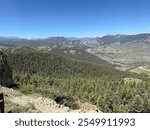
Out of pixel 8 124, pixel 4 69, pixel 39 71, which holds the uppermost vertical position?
pixel 8 124

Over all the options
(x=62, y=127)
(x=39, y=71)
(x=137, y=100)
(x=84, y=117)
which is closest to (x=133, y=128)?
(x=84, y=117)

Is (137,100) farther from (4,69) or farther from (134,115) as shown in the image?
(134,115)

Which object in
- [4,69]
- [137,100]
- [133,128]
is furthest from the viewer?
[137,100]

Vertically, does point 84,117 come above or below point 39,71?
above

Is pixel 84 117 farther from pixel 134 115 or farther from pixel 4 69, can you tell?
pixel 4 69

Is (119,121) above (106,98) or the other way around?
above

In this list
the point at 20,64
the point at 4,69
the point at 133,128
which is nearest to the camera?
the point at 133,128

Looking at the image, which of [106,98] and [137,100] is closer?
[137,100]

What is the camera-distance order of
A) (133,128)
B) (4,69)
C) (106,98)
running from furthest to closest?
(106,98)
(4,69)
(133,128)

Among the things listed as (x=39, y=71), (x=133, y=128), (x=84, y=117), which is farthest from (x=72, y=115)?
(x=39, y=71)

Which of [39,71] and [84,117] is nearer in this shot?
[84,117]
